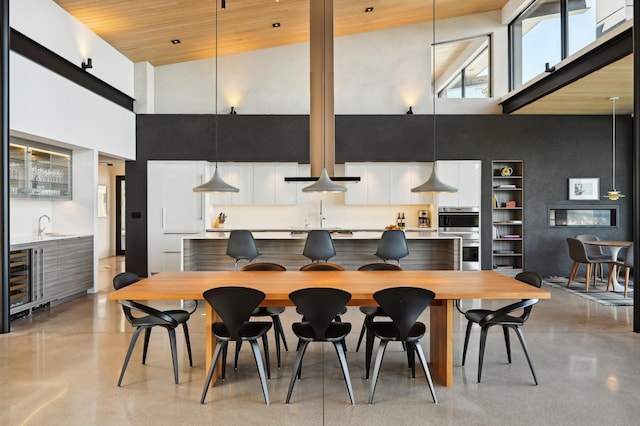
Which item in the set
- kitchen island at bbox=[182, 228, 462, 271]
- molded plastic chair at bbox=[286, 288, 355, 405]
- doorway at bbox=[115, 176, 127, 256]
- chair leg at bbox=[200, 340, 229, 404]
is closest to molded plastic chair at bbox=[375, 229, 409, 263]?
kitchen island at bbox=[182, 228, 462, 271]

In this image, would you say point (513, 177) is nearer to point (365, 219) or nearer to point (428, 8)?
point (365, 219)

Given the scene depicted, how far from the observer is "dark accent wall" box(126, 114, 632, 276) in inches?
316

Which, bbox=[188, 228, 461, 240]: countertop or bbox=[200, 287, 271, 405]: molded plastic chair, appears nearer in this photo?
bbox=[200, 287, 271, 405]: molded plastic chair

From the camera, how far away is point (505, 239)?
8.23 meters

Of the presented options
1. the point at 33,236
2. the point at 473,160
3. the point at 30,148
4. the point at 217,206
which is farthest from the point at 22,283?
the point at 473,160

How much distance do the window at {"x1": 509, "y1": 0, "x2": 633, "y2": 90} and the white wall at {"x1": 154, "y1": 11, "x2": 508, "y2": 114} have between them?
1007mm

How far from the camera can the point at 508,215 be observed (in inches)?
332

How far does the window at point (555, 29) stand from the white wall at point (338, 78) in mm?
1007

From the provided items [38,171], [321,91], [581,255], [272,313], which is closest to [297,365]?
[272,313]

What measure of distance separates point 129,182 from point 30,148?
7.83 ft

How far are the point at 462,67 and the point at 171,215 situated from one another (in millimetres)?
6214

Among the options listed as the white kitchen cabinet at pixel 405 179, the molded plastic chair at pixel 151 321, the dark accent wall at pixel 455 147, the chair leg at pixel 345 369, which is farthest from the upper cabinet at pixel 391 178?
the chair leg at pixel 345 369

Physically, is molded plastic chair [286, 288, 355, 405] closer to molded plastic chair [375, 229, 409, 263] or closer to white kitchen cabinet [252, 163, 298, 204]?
molded plastic chair [375, 229, 409, 263]

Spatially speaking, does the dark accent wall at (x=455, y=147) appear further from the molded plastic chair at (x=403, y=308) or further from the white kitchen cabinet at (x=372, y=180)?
the molded plastic chair at (x=403, y=308)
